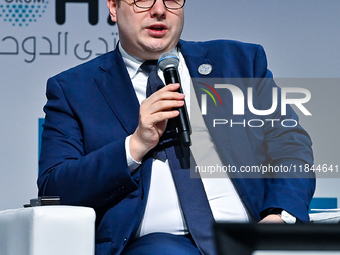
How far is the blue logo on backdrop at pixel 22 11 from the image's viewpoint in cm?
278

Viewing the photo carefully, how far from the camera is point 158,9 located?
1.77 meters

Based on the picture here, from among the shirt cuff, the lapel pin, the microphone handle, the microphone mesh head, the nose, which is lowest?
the shirt cuff

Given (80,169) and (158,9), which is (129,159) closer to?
(80,169)

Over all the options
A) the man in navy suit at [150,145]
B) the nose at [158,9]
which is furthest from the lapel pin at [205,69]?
the nose at [158,9]

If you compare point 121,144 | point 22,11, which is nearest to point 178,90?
point 121,144

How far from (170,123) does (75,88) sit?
0.41m

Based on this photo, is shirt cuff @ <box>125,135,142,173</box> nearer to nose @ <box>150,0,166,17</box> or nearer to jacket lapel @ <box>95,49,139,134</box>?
jacket lapel @ <box>95,49,139,134</box>

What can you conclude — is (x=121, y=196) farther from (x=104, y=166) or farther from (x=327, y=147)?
(x=327, y=147)

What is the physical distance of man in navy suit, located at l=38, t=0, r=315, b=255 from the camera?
60.2 inches

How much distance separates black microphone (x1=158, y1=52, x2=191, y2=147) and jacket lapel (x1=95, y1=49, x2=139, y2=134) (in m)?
0.21

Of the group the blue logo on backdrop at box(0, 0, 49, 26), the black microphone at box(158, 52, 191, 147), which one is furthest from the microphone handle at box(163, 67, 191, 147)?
Result: the blue logo on backdrop at box(0, 0, 49, 26)

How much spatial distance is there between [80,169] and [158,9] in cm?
64

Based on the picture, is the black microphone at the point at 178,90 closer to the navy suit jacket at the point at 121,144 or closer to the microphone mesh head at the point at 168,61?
the microphone mesh head at the point at 168,61

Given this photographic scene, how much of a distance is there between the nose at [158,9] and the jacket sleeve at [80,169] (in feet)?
1.51
